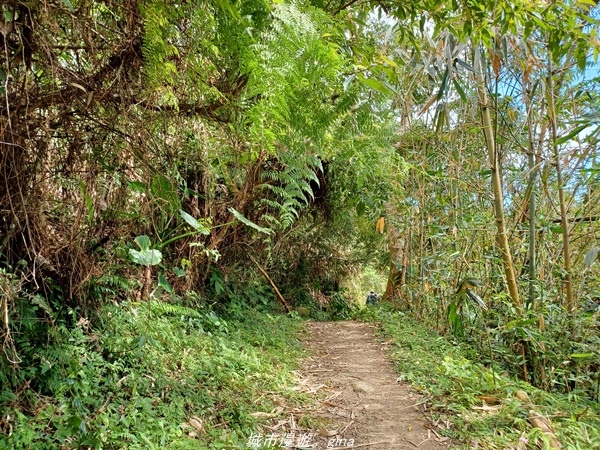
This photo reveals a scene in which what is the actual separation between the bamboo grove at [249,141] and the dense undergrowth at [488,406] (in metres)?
0.36

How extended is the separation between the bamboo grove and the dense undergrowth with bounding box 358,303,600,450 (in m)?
0.36

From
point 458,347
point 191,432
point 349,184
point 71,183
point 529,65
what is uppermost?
point 529,65

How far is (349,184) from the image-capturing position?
192 inches

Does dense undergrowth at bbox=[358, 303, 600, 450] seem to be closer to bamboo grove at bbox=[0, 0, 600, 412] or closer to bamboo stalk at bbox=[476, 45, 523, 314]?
bamboo grove at bbox=[0, 0, 600, 412]

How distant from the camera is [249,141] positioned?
1412 mm

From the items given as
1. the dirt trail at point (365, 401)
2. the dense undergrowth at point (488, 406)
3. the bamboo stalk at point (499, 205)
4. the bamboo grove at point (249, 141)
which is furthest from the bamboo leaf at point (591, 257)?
the dirt trail at point (365, 401)

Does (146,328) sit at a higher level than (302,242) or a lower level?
lower

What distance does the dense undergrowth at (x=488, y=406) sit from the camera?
6.44ft

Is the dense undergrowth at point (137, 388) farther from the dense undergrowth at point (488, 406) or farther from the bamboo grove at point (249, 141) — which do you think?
the dense undergrowth at point (488, 406)

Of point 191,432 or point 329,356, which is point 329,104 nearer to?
point 191,432

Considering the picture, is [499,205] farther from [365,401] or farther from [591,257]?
[365,401]

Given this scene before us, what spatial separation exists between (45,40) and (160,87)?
0.34 m

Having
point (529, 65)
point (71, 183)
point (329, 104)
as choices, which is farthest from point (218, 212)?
point (529, 65)

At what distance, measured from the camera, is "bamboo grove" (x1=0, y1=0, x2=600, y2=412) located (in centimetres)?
111
